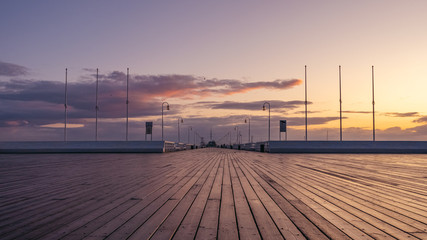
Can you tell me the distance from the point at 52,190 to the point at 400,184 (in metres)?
8.19

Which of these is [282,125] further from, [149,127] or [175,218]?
[175,218]

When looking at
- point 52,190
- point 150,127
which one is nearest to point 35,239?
point 52,190

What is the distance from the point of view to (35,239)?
3.65 meters

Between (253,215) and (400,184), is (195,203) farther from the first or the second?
(400,184)

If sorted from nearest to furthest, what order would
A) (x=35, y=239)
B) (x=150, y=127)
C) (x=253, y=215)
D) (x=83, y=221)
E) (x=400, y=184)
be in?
(x=35, y=239), (x=83, y=221), (x=253, y=215), (x=400, y=184), (x=150, y=127)

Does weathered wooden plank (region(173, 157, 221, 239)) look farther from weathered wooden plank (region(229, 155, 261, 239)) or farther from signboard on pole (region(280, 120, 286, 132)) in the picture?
signboard on pole (region(280, 120, 286, 132))

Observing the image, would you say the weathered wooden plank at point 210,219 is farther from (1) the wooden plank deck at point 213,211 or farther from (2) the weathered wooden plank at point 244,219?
(2) the weathered wooden plank at point 244,219

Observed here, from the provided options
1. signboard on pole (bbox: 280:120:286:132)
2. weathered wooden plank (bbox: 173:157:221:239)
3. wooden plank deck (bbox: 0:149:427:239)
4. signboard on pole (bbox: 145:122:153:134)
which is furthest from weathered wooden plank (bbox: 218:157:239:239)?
signboard on pole (bbox: 145:122:153:134)

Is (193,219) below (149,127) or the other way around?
below

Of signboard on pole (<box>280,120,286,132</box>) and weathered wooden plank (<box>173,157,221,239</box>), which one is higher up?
signboard on pole (<box>280,120,286,132</box>)

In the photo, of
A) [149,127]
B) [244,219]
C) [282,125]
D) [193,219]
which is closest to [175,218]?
[193,219]

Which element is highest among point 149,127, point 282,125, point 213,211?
point 282,125

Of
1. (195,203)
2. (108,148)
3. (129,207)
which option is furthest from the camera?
(108,148)

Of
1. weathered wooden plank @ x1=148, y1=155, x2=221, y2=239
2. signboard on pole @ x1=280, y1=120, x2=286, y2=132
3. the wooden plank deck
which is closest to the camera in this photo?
weathered wooden plank @ x1=148, y1=155, x2=221, y2=239
